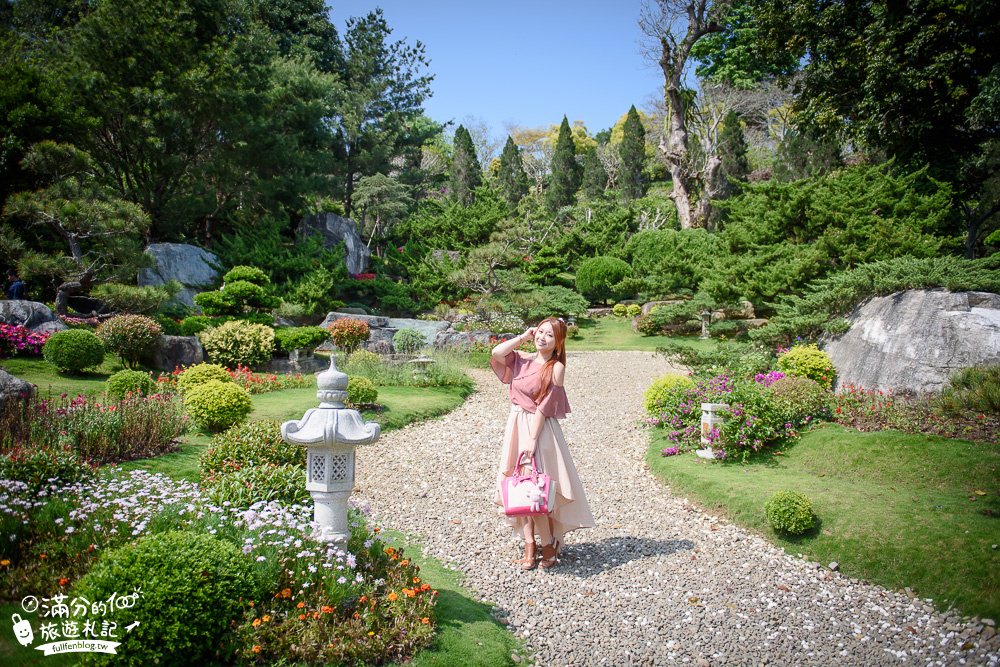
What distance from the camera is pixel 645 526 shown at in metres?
6.70

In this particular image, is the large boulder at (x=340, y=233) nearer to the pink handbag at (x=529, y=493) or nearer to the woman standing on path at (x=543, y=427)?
the woman standing on path at (x=543, y=427)

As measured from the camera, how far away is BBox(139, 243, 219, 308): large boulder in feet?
58.3

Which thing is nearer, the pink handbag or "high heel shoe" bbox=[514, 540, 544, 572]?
the pink handbag

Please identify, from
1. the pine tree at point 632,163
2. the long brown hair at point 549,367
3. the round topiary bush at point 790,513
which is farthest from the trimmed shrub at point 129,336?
the pine tree at point 632,163

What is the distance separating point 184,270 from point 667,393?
52.1ft

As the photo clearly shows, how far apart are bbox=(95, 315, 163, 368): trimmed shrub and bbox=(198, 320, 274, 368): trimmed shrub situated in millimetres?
1419

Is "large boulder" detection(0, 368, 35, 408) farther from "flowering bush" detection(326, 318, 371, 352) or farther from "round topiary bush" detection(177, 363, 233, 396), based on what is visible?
"flowering bush" detection(326, 318, 371, 352)

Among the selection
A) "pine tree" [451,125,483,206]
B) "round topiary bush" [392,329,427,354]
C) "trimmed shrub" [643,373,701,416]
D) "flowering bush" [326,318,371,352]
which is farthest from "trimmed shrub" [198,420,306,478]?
"pine tree" [451,125,483,206]

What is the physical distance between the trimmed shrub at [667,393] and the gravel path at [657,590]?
167 cm

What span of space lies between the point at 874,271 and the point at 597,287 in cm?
1587

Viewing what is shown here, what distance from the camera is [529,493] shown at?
200 inches

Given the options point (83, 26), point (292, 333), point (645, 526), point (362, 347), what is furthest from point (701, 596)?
point (83, 26)

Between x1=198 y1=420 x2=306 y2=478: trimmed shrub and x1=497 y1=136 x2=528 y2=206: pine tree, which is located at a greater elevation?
x1=497 y1=136 x2=528 y2=206: pine tree

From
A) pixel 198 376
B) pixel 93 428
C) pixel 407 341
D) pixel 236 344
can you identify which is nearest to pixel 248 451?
pixel 93 428
